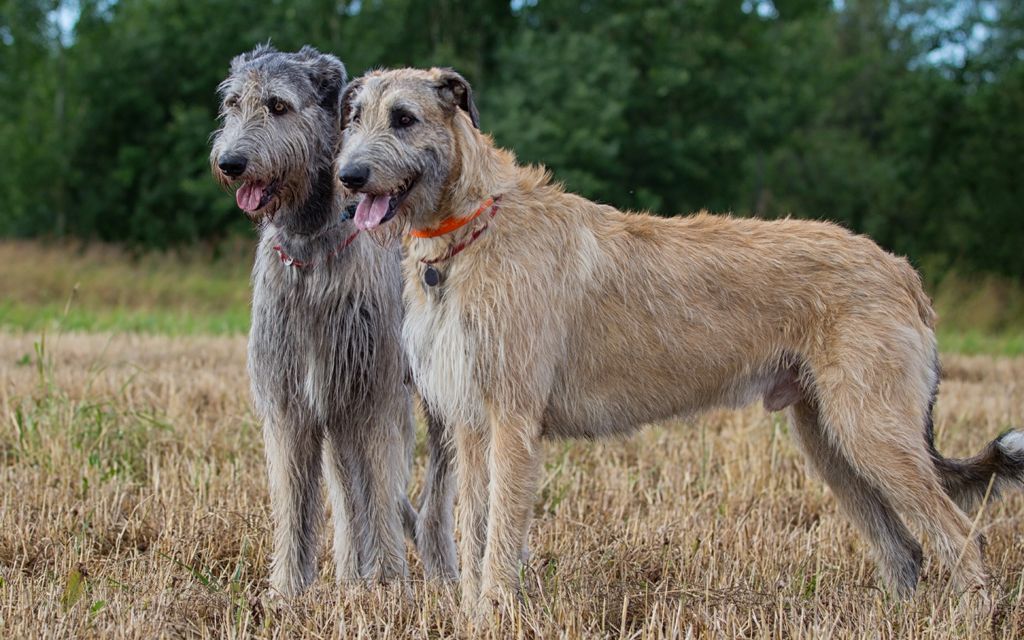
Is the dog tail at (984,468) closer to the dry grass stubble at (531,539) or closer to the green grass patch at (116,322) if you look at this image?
the dry grass stubble at (531,539)

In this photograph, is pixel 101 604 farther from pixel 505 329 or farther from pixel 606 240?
pixel 606 240

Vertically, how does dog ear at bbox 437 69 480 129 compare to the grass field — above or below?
above

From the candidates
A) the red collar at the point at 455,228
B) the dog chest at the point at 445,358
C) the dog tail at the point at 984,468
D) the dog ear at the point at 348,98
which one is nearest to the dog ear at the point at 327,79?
the dog ear at the point at 348,98

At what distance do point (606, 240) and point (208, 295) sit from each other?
48.9 ft

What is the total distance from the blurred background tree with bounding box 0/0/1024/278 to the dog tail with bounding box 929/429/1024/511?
1662 centimetres

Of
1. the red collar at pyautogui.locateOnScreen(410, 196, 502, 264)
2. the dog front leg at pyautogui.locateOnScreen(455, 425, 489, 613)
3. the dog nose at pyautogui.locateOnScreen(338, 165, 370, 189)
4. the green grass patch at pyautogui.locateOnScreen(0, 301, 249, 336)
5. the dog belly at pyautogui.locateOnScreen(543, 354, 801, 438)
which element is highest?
the dog nose at pyautogui.locateOnScreen(338, 165, 370, 189)

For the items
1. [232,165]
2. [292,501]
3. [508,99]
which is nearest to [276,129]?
[232,165]

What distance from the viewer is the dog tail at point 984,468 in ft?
15.1

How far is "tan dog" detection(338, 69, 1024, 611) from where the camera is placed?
410 cm

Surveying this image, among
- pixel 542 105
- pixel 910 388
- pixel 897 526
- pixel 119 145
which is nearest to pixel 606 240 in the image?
pixel 910 388

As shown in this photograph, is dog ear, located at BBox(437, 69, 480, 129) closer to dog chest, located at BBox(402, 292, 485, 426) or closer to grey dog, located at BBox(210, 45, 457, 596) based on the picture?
grey dog, located at BBox(210, 45, 457, 596)

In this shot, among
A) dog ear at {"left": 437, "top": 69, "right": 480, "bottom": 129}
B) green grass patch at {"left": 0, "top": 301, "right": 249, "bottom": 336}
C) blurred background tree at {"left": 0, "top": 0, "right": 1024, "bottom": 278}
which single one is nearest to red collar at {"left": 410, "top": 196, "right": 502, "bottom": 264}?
dog ear at {"left": 437, "top": 69, "right": 480, "bottom": 129}

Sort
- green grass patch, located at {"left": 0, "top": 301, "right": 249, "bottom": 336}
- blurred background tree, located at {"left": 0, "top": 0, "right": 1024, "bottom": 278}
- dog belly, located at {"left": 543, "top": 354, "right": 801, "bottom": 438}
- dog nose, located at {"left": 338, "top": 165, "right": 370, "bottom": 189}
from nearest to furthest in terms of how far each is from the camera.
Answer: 1. dog nose, located at {"left": 338, "top": 165, "right": 370, "bottom": 189}
2. dog belly, located at {"left": 543, "top": 354, "right": 801, "bottom": 438}
3. green grass patch, located at {"left": 0, "top": 301, "right": 249, "bottom": 336}
4. blurred background tree, located at {"left": 0, "top": 0, "right": 1024, "bottom": 278}

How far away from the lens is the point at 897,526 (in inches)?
192
